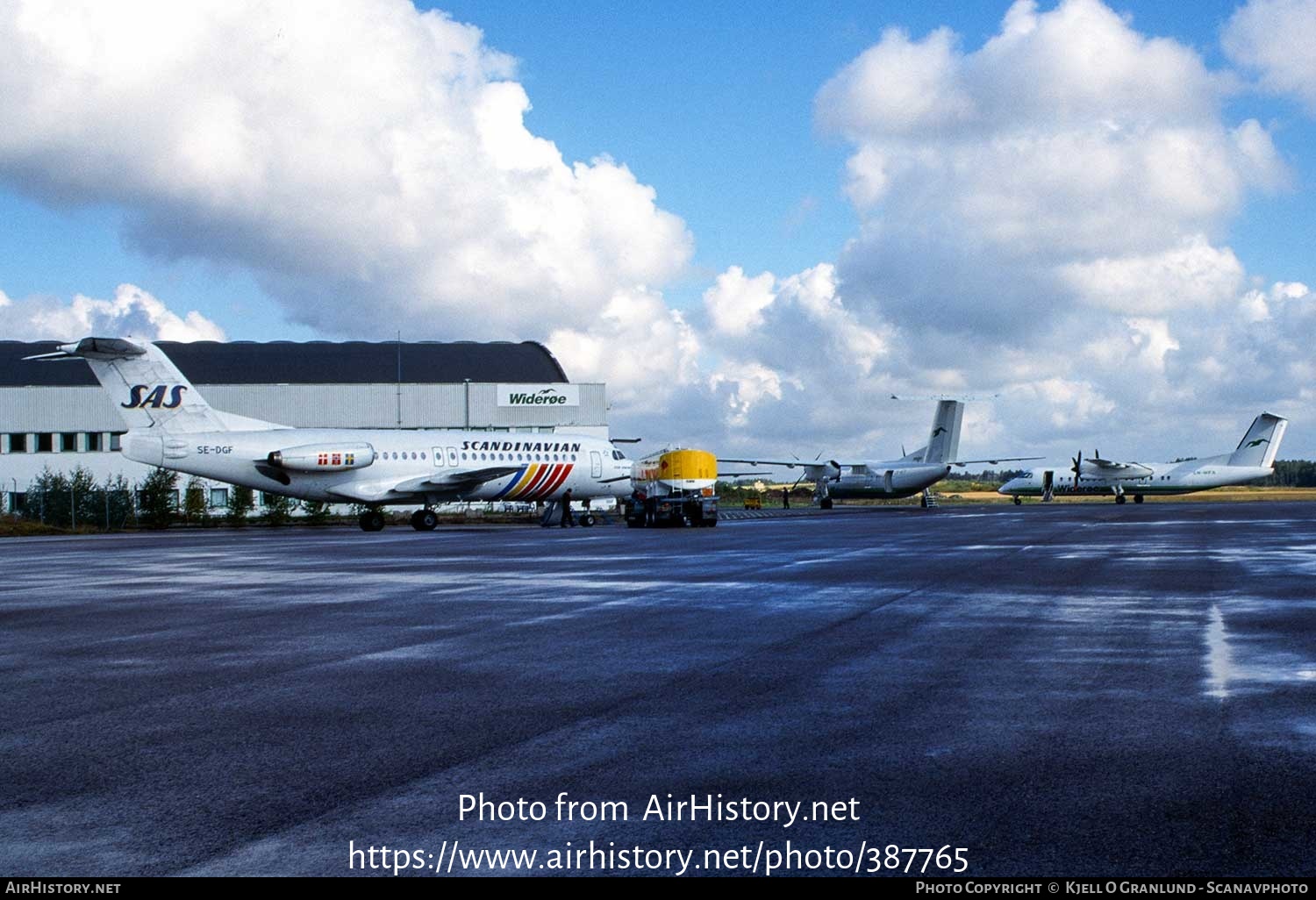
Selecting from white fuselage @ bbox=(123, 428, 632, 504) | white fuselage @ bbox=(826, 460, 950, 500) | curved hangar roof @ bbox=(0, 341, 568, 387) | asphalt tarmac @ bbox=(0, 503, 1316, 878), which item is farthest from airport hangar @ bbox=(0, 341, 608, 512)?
asphalt tarmac @ bbox=(0, 503, 1316, 878)

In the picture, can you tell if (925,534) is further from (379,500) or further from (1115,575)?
(379,500)

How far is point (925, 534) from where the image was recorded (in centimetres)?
3412

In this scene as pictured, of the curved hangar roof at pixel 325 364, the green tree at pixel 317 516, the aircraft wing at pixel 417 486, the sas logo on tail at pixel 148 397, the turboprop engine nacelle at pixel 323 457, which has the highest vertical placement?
the curved hangar roof at pixel 325 364

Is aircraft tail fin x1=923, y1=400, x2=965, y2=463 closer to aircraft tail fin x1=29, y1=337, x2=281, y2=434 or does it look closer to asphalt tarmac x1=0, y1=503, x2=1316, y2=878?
aircraft tail fin x1=29, y1=337, x2=281, y2=434

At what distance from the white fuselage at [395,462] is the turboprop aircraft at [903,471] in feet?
107

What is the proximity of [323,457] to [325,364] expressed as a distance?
3488 cm

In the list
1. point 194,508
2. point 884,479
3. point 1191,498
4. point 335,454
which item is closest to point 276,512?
point 194,508

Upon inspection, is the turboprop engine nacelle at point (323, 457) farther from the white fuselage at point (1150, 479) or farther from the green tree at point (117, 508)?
the white fuselage at point (1150, 479)

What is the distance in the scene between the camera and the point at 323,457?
4228 centimetres

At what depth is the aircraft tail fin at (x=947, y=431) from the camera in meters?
79.8

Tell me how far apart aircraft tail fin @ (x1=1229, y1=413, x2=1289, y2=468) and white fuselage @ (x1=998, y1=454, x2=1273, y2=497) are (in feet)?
1.62

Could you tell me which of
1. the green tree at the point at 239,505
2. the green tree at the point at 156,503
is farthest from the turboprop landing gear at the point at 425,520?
the green tree at the point at 156,503

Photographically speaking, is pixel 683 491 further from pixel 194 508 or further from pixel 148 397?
pixel 194 508

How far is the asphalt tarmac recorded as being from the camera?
189 inches
